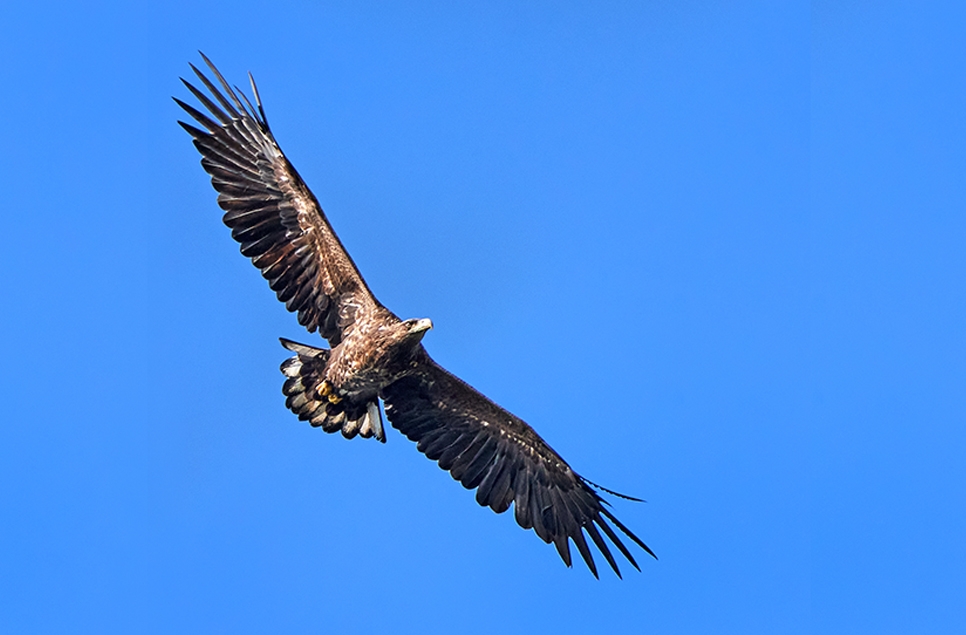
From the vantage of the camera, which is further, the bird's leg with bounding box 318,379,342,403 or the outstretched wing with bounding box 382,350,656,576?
the outstretched wing with bounding box 382,350,656,576

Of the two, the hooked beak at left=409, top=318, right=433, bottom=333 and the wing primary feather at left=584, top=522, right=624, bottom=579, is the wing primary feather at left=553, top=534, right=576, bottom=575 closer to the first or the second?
the wing primary feather at left=584, top=522, right=624, bottom=579

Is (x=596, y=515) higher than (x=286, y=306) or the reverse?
higher

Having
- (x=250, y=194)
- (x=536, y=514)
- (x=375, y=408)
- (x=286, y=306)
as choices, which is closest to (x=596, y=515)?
(x=536, y=514)

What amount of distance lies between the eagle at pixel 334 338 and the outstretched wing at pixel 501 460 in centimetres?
2

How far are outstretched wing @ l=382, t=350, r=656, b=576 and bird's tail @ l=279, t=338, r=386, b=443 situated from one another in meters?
0.36

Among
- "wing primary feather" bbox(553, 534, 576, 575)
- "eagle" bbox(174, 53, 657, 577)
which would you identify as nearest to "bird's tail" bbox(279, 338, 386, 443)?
"eagle" bbox(174, 53, 657, 577)

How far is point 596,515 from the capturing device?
57.9 feet

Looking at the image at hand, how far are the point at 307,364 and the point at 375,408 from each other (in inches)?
38.7

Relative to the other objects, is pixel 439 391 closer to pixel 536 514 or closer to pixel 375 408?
pixel 375 408

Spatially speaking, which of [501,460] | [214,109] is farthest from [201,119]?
[501,460]

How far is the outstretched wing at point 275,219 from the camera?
16781mm

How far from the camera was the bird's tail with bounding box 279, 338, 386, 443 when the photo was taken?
16.7 metres

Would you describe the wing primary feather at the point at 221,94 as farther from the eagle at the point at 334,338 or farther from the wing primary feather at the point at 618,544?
the wing primary feather at the point at 618,544

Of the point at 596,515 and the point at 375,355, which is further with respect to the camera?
the point at 596,515
